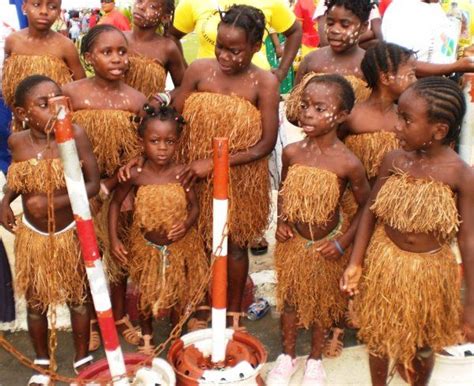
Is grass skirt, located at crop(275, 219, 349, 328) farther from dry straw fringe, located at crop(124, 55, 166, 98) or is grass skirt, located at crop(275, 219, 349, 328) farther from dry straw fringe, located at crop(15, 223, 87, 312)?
dry straw fringe, located at crop(124, 55, 166, 98)

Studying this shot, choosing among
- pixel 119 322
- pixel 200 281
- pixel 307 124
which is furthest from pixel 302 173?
pixel 119 322

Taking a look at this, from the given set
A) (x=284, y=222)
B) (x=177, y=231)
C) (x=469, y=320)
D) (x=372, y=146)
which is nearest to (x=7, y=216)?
(x=177, y=231)

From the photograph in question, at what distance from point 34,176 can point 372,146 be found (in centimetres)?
167

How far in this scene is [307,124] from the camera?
2795 mm

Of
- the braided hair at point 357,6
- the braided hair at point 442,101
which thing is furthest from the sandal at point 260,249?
the braided hair at point 442,101

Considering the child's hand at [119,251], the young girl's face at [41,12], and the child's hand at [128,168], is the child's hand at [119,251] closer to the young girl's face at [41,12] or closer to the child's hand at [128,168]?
the child's hand at [128,168]

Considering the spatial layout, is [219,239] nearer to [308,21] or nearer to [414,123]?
[414,123]

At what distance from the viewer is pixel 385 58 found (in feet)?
9.63

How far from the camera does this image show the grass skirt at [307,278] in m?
2.94

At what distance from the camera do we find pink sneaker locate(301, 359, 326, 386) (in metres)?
3.06

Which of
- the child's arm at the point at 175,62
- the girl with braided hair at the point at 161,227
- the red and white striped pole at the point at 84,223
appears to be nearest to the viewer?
the red and white striped pole at the point at 84,223

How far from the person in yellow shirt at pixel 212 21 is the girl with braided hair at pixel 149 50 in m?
0.21

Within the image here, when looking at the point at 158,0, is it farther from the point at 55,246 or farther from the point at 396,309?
the point at 396,309

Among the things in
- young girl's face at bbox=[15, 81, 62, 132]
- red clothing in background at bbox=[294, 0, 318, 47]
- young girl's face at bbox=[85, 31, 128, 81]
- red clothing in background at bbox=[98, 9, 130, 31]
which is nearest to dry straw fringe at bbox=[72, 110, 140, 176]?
young girl's face at bbox=[85, 31, 128, 81]
